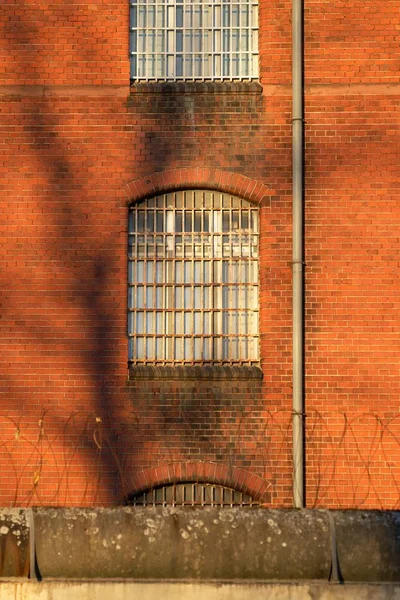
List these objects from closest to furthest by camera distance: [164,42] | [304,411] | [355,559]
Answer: [355,559]
[304,411]
[164,42]

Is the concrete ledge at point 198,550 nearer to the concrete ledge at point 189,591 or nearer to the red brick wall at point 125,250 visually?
the concrete ledge at point 189,591

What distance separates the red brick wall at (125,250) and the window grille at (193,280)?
241 mm

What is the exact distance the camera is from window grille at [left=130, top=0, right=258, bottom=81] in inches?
452

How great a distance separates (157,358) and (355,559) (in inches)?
232

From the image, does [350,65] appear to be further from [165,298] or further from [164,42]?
[165,298]

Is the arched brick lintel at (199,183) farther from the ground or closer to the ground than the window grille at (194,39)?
closer to the ground

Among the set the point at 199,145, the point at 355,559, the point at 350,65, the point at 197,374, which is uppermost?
the point at 350,65

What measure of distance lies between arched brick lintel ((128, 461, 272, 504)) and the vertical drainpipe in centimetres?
40

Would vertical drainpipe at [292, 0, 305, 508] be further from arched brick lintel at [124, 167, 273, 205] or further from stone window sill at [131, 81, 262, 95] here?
stone window sill at [131, 81, 262, 95]

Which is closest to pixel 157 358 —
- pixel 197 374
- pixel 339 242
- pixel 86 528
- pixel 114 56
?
pixel 197 374

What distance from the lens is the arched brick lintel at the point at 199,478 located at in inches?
421

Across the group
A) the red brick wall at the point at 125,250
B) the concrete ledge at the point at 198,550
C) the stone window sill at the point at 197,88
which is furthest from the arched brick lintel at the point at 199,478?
the concrete ledge at the point at 198,550

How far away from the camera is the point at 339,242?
432 inches

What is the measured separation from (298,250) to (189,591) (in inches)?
238
